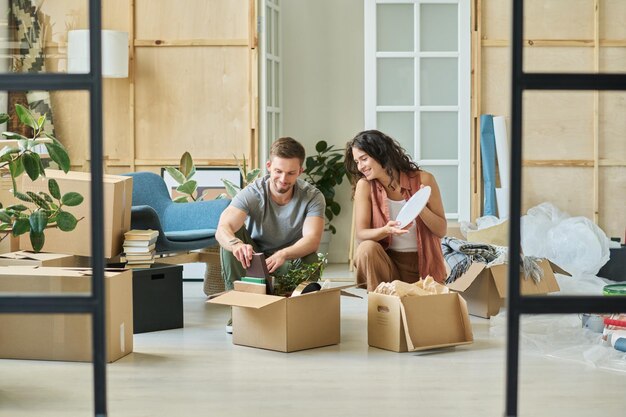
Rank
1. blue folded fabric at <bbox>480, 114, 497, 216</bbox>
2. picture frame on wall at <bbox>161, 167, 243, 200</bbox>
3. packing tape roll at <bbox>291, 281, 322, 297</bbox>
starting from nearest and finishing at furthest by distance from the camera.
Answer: packing tape roll at <bbox>291, 281, 322, 297</bbox> → picture frame on wall at <bbox>161, 167, 243, 200</bbox> → blue folded fabric at <bbox>480, 114, 497, 216</bbox>

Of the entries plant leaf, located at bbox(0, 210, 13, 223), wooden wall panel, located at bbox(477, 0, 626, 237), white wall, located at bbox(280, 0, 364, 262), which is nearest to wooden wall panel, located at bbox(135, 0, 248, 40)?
white wall, located at bbox(280, 0, 364, 262)

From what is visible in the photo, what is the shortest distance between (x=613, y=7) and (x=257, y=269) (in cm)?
429

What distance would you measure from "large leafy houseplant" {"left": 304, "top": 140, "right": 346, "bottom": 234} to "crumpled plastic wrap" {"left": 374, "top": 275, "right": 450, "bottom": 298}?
3198mm

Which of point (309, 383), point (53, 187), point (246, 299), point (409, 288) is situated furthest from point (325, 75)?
point (309, 383)

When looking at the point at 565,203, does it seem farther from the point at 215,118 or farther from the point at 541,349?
the point at 541,349

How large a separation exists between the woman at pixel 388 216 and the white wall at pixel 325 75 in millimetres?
3002

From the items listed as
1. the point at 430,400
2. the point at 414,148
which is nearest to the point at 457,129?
the point at 414,148

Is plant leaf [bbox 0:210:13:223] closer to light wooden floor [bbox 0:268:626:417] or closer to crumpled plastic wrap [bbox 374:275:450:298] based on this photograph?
light wooden floor [bbox 0:268:626:417]

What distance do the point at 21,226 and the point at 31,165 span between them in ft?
0.93

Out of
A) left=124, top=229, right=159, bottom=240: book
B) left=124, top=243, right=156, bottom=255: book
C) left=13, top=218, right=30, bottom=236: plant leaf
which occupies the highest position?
left=13, top=218, right=30, bottom=236: plant leaf

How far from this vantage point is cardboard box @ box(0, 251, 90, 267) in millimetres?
4543

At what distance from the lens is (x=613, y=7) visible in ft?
23.7

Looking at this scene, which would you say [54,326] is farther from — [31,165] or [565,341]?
[565,341]

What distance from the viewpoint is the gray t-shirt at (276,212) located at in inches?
185
